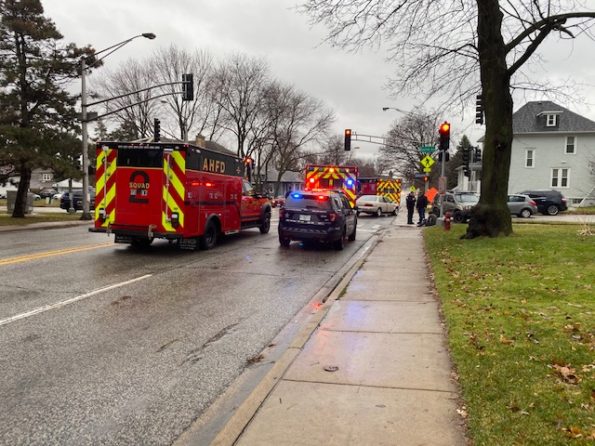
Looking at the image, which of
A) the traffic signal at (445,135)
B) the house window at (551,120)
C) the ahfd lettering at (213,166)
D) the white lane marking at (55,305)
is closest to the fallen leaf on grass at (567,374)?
the white lane marking at (55,305)

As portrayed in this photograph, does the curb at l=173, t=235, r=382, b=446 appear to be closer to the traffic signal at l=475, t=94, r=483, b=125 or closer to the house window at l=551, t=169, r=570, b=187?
the traffic signal at l=475, t=94, r=483, b=125

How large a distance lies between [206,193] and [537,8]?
10225 mm

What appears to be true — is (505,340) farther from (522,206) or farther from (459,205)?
(522,206)

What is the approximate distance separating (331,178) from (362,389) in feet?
72.1

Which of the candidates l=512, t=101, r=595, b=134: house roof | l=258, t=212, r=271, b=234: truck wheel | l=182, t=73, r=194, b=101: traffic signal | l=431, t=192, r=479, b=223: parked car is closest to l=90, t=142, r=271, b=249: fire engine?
l=258, t=212, r=271, b=234: truck wheel

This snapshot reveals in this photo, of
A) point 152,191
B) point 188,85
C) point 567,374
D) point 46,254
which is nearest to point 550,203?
point 188,85

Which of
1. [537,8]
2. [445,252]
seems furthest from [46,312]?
[537,8]

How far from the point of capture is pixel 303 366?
4.98 metres

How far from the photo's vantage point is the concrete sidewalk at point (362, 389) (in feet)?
11.8

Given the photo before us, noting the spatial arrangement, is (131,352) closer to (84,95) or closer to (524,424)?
(524,424)

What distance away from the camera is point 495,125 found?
47.2 feet

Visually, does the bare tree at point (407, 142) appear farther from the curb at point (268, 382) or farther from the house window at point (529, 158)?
the curb at point (268, 382)

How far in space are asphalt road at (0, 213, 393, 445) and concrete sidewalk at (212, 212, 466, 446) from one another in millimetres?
599

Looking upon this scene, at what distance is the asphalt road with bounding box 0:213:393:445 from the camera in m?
4.00
